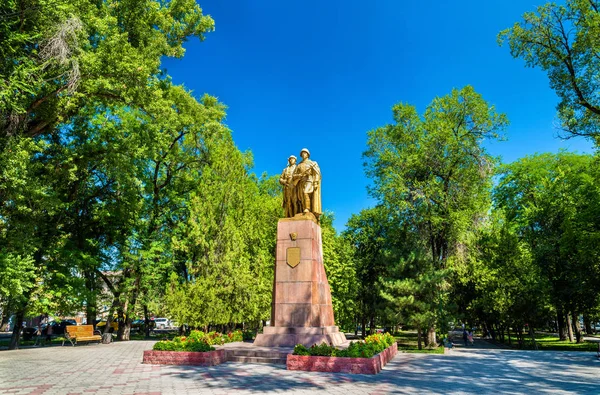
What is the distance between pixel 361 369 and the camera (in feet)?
30.5

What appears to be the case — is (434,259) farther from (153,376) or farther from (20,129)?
(20,129)

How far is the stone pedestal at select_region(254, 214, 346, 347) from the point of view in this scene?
1308 cm

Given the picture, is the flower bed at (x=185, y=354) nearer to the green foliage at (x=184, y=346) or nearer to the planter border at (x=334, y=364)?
the green foliage at (x=184, y=346)

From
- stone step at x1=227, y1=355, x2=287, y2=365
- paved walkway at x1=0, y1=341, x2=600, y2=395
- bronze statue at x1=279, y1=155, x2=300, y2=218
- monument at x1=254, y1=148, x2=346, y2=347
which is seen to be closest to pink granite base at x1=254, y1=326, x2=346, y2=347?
monument at x1=254, y1=148, x2=346, y2=347

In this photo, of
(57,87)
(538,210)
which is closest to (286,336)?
(57,87)

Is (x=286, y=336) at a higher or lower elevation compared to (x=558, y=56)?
lower

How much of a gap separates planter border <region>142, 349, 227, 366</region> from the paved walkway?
0.37 meters

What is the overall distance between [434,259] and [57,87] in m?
19.4

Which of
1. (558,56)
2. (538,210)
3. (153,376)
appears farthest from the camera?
(538,210)

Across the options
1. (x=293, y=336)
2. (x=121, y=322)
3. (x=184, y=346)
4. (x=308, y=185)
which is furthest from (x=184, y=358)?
(x=121, y=322)

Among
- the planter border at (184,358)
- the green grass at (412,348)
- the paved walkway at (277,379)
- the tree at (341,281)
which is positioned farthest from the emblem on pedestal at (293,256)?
the tree at (341,281)

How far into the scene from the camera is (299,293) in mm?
13633

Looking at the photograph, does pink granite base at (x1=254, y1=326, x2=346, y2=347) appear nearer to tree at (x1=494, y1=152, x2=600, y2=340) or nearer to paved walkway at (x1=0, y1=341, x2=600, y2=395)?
paved walkway at (x1=0, y1=341, x2=600, y2=395)

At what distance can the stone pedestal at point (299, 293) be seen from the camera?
1308 centimetres
